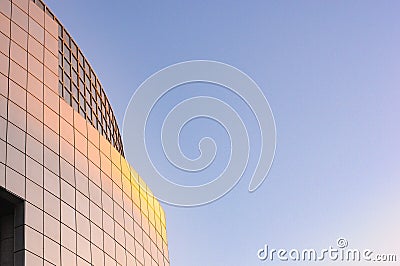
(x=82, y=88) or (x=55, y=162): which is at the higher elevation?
(x=82, y=88)

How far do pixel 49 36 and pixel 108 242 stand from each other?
588 inches

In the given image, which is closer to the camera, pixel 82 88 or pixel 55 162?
pixel 55 162

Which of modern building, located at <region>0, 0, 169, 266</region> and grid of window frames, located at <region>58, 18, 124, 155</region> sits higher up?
grid of window frames, located at <region>58, 18, 124, 155</region>

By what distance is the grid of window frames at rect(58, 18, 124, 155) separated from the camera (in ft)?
182

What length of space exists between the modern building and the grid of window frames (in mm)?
103

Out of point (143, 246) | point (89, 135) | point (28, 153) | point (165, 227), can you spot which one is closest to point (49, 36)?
point (89, 135)

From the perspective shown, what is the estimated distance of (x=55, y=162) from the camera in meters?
48.4

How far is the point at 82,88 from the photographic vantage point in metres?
59.7

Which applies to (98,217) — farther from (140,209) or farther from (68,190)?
(140,209)

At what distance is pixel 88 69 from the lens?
6297 centimetres

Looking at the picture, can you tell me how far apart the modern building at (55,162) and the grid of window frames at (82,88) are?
103mm

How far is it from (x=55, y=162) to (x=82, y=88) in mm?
12419

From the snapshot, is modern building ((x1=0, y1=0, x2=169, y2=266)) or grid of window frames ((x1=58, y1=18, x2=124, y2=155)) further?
grid of window frames ((x1=58, y1=18, x2=124, y2=155))

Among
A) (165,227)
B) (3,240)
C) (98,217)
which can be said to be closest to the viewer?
(3,240)
